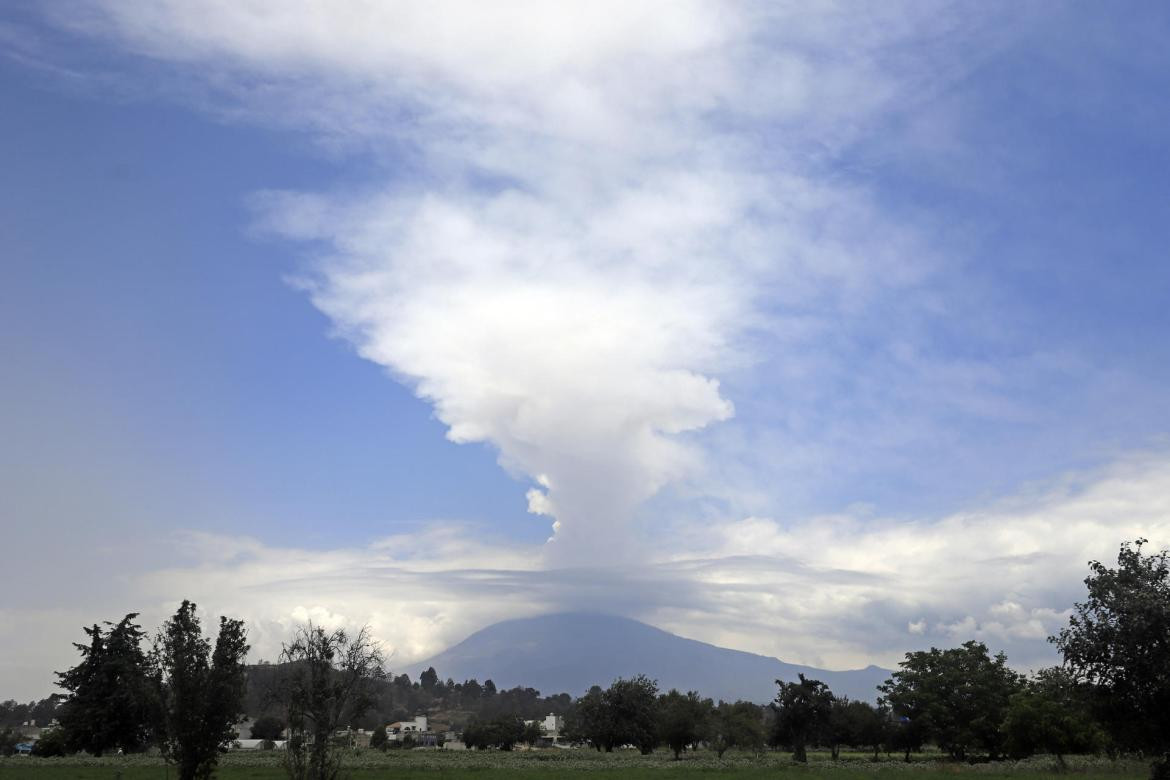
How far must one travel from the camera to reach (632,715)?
101938 mm

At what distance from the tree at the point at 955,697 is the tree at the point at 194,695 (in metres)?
65.3

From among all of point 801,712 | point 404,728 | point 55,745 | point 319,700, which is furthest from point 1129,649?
point 404,728

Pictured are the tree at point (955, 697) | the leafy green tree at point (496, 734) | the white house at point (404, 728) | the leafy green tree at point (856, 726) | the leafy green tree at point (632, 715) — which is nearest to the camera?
the tree at point (955, 697)

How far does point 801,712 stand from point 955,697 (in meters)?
15.1

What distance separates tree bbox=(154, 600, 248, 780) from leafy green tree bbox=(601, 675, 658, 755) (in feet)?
245

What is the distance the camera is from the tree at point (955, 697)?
2958 inches

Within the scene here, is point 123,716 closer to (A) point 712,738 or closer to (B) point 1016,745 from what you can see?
(A) point 712,738

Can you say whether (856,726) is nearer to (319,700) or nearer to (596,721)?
(596,721)

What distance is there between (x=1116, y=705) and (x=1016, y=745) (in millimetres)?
45490

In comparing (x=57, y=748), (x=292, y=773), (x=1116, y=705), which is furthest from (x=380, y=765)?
(x=1116, y=705)

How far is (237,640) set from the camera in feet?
112

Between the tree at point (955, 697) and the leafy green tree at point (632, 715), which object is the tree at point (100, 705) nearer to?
the leafy green tree at point (632, 715)

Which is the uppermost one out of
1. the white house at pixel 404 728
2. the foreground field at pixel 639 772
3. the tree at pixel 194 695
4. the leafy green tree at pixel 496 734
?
the tree at pixel 194 695

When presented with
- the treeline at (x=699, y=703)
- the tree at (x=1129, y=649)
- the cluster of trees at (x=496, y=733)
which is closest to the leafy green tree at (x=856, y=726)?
the treeline at (x=699, y=703)
